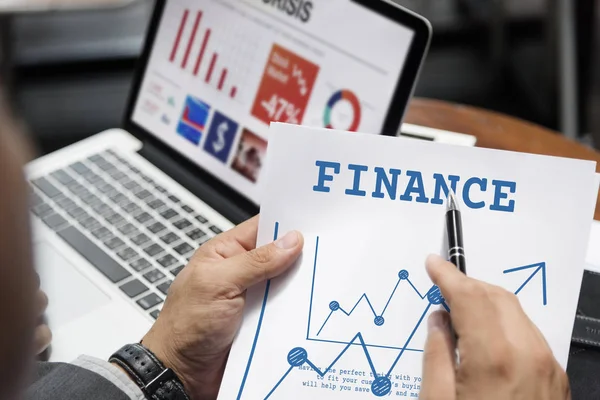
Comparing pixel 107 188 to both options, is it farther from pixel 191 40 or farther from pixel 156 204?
pixel 191 40

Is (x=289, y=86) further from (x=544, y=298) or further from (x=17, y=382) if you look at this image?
(x=17, y=382)

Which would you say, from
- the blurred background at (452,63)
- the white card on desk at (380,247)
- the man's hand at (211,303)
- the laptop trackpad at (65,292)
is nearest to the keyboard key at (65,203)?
the laptop trackpad at (65,292)

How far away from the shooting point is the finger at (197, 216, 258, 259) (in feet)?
2.37

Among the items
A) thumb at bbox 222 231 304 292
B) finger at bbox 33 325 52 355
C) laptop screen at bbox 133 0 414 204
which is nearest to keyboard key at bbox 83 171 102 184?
laptop screen at bbox 133 0 414 204

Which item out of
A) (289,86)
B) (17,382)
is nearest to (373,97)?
(289,86)

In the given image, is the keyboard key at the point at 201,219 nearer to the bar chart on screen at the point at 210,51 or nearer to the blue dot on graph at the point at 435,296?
the bar chart on screen at the point at 210,51

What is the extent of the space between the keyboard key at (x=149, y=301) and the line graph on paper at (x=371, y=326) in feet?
0.77

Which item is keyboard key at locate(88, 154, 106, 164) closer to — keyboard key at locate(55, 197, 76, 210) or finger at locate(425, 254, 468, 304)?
keyboard key at locate(55, 197, 76, 210)

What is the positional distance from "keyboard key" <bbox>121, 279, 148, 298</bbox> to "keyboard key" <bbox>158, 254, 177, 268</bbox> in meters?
0.04

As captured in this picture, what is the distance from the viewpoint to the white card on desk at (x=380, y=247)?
65cm

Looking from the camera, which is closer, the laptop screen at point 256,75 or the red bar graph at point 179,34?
the laptop screen at point 256,75

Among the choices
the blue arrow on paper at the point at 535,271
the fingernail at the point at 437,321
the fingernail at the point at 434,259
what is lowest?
the fingernail at the point at 437,321

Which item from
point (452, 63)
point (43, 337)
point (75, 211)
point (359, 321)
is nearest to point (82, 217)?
point (75, 211)

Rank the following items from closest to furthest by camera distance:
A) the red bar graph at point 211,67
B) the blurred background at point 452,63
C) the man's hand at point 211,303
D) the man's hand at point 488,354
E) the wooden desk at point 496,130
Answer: the man's hand at point 488,354
the man's hand at point 211,303
the red bar graph at point 211,67
the wooden desk at point 496,130
the blurred background at point 452,63
